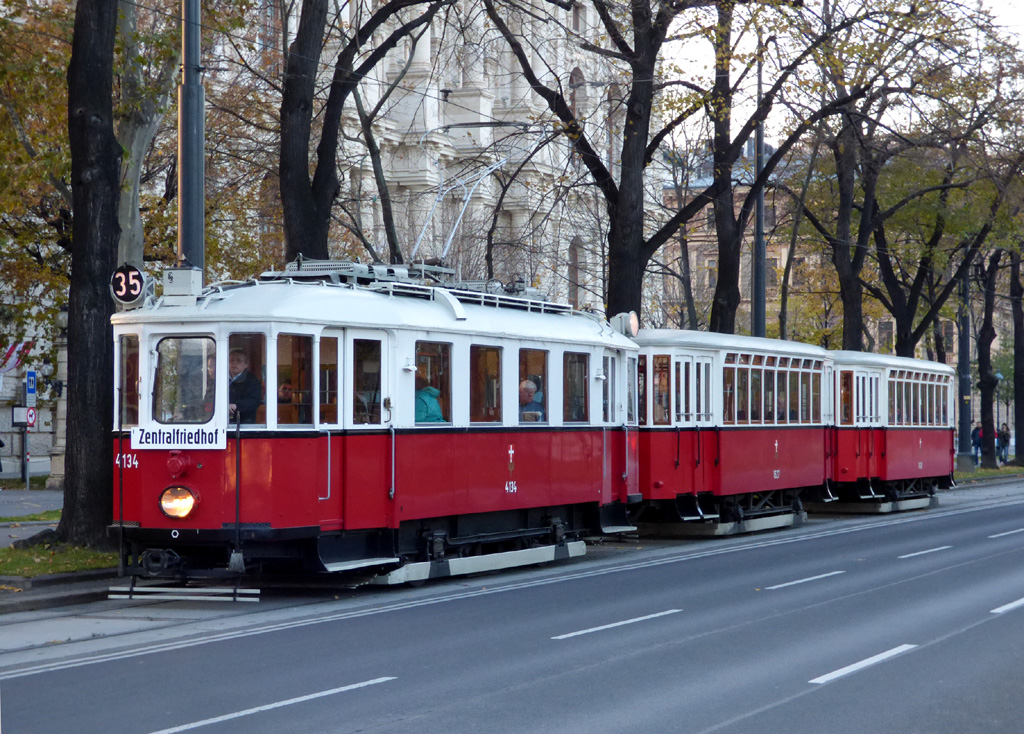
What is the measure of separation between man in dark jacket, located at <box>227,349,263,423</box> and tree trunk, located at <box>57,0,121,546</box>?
3.21m

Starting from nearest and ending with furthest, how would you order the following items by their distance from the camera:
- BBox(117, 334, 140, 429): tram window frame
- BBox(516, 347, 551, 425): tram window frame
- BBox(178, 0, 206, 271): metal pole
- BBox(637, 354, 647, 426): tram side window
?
BBox(117, 334, 140, 429): tram window frame < BBox(178, 0, 206, 271): metal pole < BBox(516, 347, 551, 425): tram window frame < BBox(637, 354, 647, 426): tram side window

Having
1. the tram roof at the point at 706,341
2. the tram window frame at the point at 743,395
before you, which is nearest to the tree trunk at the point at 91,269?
the tram roof at the point at 706,341

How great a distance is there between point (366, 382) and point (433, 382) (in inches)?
42.6

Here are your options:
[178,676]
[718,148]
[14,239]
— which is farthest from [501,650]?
[14,239]

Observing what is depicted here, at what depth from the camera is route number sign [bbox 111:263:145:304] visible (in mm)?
13797

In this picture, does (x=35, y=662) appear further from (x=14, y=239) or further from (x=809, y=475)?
(x=14, y=239)

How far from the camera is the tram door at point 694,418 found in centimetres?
2134

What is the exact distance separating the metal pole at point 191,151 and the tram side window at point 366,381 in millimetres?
2041

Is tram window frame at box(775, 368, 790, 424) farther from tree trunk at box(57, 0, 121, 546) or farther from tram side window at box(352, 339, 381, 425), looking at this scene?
tree trunk at box(57, 0, 121, 546)

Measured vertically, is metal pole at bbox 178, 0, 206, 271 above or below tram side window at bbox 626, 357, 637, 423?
above

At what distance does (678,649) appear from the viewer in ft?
35.3

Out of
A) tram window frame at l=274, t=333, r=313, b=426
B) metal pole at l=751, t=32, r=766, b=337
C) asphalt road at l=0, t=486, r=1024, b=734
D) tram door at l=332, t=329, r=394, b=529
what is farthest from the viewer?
metal pole at l=751, t=32, r=766, b=337

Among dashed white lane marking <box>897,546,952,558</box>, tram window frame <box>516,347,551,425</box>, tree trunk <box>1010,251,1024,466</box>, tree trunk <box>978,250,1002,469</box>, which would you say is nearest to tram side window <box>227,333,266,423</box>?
tram window frame <box>516,347,551,425</box>

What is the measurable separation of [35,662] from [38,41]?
1424 centimetres
